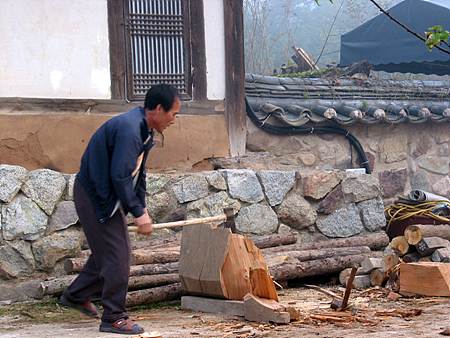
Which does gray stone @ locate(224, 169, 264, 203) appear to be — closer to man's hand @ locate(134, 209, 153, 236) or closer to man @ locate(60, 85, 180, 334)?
man @ locate(60, 85, 180, 334)

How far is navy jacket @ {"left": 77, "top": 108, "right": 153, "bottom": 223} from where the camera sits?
5105 mm

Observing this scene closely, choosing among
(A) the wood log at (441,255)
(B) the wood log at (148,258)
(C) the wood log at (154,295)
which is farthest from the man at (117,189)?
(A) the wood log at (441,255)

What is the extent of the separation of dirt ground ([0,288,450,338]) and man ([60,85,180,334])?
0.32 m

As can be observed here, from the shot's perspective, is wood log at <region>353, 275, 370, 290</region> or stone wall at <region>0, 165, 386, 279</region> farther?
wood log at <region>353, 275, 370, 290</region>

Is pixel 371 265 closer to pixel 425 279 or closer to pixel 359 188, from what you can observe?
pixel 425 279

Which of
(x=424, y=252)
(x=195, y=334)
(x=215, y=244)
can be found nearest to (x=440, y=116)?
(x=424, y=252)

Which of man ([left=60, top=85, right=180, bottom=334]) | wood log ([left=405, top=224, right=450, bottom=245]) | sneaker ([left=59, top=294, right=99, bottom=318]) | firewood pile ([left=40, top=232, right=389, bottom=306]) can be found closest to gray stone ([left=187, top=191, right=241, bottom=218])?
firewood pile ([left=40, top=232, right=389, bottom=306])

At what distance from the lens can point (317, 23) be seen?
2498 centimetres

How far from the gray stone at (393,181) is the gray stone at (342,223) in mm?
1661

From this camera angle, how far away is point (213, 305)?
20.5 ft

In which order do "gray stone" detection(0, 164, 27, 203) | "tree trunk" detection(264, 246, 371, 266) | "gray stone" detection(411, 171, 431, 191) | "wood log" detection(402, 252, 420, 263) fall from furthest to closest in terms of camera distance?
1. "gray stone" detection(411, 171, 431, 191)
2. "wood log" detection(402, 252, 420, 263)
3. "tree trunk" detection(264, 246, 371, 266)
4. "gray stone" detection(0, 164, 27, 203)

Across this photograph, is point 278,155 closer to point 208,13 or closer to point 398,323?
point 208,13

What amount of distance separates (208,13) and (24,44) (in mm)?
1898

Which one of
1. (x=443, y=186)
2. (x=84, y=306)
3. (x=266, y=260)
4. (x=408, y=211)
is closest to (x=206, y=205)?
(x=266, y=260)
